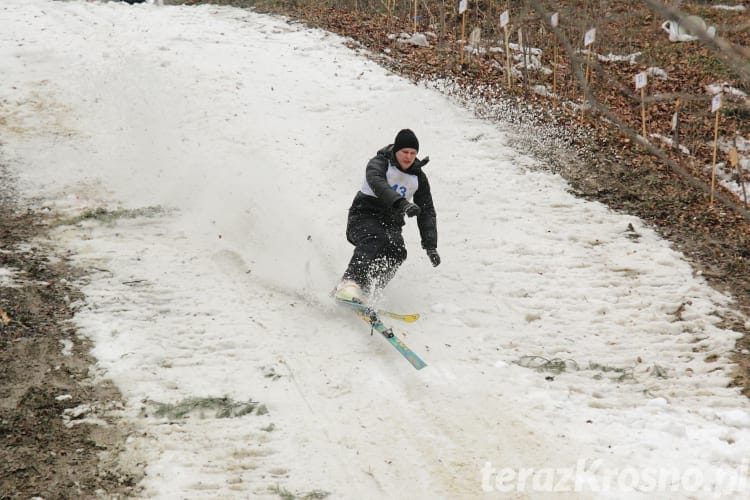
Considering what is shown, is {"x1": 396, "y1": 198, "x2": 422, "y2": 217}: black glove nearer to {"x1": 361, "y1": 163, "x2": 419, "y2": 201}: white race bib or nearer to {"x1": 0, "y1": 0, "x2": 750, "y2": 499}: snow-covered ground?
{"x1": 361, "y1": 163, "x2": 419, "y2": 201}: white race bib

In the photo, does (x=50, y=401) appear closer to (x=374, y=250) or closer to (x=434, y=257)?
(x=374, y=250)

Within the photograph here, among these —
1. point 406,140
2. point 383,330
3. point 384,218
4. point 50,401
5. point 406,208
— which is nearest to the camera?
point 50,401

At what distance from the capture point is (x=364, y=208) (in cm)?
711

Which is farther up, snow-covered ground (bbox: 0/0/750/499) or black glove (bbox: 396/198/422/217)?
black glove (bbox: 396/198/422/217)

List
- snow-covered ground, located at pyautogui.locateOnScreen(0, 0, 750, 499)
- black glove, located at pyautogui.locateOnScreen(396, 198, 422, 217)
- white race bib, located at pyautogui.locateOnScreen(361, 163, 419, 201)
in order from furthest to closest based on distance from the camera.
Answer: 1. white race bib, located at pyautogui.locateOnScreen(361, 163, 419, 201)
2. black glove, located at pyautogui.locateOnScreen(396, 198, 422, 217)
3. snow-covered ground, located at pyautogui.locateOnScreen(0, 0, 750, 499)

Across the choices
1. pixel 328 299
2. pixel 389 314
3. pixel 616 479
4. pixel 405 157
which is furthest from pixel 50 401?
pixel 616 479

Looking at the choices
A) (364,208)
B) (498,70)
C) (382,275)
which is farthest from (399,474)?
(498,70)

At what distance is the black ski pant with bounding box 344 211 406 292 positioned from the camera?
22.4 feet

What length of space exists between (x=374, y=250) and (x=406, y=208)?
69 centimetres

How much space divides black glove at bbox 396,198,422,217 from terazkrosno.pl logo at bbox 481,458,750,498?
2.54 m

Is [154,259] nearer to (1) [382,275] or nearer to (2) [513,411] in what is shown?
(1) [382,275]

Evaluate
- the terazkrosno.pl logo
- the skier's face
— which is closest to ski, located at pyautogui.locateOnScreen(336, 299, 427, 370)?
the terazkrosno.pl logo

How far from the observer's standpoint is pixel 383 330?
6215 millimetres

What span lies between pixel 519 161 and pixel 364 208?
4145 millimetres
